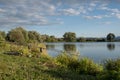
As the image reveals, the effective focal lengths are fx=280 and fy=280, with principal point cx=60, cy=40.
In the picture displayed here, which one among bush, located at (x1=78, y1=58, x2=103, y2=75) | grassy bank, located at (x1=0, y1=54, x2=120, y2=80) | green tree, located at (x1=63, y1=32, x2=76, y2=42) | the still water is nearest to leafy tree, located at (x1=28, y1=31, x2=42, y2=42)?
the still water

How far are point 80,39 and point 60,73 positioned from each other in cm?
13536

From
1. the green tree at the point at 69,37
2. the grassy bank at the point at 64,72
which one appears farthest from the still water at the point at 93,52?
the green tree at the point at 69,37

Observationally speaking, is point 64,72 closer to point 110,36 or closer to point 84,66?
point 84,66

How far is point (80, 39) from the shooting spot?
489ft

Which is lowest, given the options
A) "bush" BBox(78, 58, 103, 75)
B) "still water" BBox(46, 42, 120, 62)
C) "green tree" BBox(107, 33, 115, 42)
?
"still water" BBox(46, 42, 120, 62)

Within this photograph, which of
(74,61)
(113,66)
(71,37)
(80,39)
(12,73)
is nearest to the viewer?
(12,73)

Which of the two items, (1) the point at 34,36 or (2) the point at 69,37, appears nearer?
(1) the point at 34,36

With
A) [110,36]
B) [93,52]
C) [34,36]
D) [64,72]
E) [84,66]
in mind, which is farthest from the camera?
[110,36]

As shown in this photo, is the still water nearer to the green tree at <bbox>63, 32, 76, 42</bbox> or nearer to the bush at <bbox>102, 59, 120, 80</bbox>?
the bush at <bbox>102, 59, 120, 80</bbox>

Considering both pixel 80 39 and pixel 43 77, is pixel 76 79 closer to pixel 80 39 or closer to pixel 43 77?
pixel 43 77

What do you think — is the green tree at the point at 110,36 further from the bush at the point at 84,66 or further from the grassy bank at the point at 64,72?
the grassy bank at the point at 64,72

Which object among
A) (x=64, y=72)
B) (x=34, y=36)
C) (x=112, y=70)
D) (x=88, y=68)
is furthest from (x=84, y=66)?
(x=34, y=36)

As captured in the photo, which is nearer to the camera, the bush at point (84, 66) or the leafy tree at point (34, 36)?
the bush at point (84, 66)

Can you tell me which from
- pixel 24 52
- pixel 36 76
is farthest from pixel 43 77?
pixel 24 52
